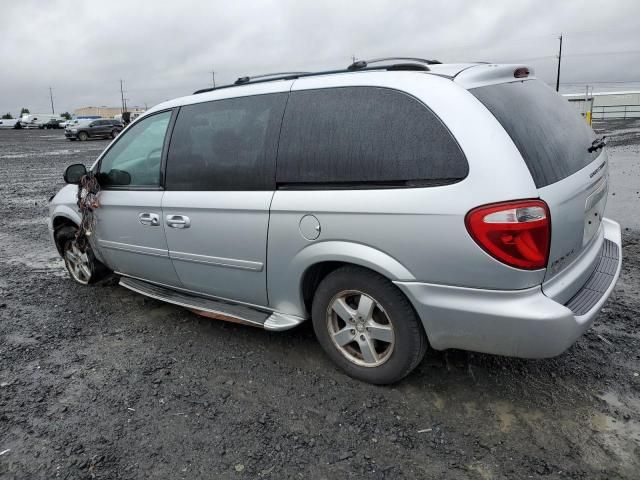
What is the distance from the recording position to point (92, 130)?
115ft

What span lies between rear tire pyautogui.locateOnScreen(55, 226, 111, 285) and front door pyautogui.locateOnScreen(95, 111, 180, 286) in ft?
1.54

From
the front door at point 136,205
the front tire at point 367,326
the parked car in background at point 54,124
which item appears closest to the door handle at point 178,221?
the front door at point 136,205

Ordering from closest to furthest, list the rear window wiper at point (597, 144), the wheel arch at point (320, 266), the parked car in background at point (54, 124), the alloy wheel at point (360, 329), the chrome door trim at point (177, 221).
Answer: the wheel arch at point (320, 266) < the alloy wheel at point (360, 329) < the rear window wiper at point (597, 144) < the chrome door trim at point (177, 221) < the parked car in background at point (54, 124)

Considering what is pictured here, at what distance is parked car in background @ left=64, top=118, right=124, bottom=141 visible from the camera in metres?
34.8

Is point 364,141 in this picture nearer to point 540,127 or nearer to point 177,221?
point 540,127

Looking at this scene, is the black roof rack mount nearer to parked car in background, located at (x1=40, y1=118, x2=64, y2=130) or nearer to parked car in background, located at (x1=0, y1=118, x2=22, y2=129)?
parked car in background, located at (x1=40, y1=118, x2=64, y2=130)

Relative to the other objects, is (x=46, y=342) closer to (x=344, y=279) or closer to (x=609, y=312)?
(x=344, y=279)

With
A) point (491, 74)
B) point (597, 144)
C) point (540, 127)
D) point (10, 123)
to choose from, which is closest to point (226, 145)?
point (491, 74)

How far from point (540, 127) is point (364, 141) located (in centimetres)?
98

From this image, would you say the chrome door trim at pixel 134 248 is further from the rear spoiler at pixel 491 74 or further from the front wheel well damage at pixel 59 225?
the rear spoiler at pixel 491 74

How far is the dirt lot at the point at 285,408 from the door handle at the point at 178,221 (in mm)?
904

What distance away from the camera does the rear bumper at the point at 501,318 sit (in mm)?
2492

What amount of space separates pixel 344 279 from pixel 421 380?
0.83 metres

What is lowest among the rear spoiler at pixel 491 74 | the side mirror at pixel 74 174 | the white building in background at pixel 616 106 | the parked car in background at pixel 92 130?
the side mirror at pixel 74 174
